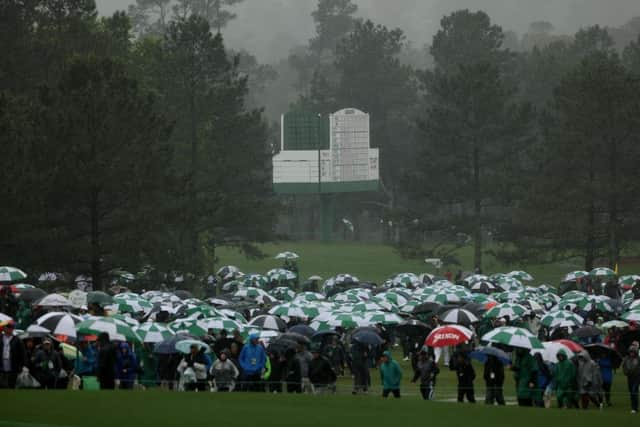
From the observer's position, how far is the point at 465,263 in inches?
3386

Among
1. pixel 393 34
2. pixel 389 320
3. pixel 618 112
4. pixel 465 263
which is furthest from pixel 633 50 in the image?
pixel 389 320

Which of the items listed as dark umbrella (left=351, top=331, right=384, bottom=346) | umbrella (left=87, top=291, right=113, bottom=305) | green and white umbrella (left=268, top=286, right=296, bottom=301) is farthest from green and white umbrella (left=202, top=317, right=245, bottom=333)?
green and white umbrella (left=268, top=286, right=296, bottom=301)

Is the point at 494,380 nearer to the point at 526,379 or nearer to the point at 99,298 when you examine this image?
the point at 526,379

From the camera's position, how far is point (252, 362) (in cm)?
2330

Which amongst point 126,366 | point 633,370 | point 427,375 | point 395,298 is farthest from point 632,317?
point 126,366

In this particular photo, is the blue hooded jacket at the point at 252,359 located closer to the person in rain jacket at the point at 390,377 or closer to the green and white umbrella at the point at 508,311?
the person in rain jacket at the point at 390,377

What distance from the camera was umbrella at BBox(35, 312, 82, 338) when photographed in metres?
24.8

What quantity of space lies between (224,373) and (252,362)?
2.67ft

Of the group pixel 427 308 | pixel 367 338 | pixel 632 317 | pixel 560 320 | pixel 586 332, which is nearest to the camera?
pixel 367 338

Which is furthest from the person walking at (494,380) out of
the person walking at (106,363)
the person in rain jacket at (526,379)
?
the person walking at (106,363)

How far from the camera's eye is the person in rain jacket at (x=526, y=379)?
22312mm

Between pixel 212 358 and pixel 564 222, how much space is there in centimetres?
4286

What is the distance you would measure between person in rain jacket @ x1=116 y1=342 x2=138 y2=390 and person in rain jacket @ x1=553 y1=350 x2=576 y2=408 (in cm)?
683

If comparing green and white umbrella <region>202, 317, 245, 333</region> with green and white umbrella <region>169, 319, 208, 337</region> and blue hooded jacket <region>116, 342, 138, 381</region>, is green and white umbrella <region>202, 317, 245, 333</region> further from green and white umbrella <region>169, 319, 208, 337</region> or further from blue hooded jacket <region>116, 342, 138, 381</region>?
blue hooded jacket <region>116, 342, 138, 381</region>
